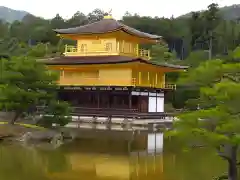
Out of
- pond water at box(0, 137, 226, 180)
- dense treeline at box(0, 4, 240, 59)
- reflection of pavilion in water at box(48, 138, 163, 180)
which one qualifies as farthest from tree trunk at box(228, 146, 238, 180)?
dense treeline at box(0, 4, 240, 59)

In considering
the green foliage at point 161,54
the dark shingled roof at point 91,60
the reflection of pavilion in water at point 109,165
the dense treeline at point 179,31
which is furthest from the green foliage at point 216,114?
the dense treeline at point 179,31

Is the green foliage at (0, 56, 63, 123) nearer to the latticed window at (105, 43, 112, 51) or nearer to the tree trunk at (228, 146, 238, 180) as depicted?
the tree trunk at (228, 146, 238, 180)

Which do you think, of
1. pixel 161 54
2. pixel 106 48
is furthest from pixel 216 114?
pixel 161 54

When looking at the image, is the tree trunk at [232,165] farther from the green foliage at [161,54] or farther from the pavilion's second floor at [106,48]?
the green foliage at [161,54]

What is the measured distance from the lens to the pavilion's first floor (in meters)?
30.9

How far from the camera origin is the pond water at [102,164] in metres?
11.9

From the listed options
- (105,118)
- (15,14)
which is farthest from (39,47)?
(15,14)

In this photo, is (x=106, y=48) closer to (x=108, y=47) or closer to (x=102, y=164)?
(x=108, y=47)

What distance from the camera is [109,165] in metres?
13.8

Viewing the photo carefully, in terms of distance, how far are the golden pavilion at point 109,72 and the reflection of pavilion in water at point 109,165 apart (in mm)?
13018

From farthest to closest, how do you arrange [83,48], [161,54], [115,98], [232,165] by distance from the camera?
[161,54], [83,48], [115,98], [232,165]

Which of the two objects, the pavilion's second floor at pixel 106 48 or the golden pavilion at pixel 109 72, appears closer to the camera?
the golden pavilion at pixel 109 72

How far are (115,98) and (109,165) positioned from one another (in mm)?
17872

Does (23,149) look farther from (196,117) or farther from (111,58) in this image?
(111,58)
